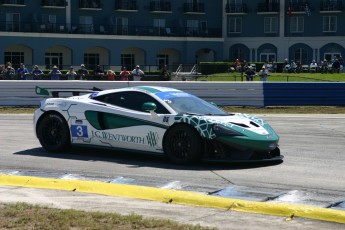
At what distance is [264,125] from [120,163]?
2489mm

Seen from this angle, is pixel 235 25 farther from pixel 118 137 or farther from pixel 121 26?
pixel 118 137

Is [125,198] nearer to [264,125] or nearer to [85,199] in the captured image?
[85,199]

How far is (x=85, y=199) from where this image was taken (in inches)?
327

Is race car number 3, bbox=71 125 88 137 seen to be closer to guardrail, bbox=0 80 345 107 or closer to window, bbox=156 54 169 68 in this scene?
guardrail, bbox=0 80 345 107

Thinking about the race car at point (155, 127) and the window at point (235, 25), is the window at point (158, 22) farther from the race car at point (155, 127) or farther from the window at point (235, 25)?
the race car at point (155, 127)

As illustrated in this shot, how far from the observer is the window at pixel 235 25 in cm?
7038

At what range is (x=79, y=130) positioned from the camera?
473 inches

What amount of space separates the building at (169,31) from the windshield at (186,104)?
168 feet

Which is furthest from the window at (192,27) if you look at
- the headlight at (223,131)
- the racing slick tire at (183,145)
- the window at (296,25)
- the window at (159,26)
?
the headlight at (223,131)

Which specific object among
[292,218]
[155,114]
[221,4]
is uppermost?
[221,4]

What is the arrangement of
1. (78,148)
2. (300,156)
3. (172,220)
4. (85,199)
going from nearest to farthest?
(172,220)
(85,199)
(300,156)
(78,148)

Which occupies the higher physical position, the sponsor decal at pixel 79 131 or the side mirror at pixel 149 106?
the side mirror at pixel 149 106

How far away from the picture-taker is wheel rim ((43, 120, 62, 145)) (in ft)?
40.3

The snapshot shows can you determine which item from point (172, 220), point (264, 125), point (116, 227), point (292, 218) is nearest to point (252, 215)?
point (292, 218)
